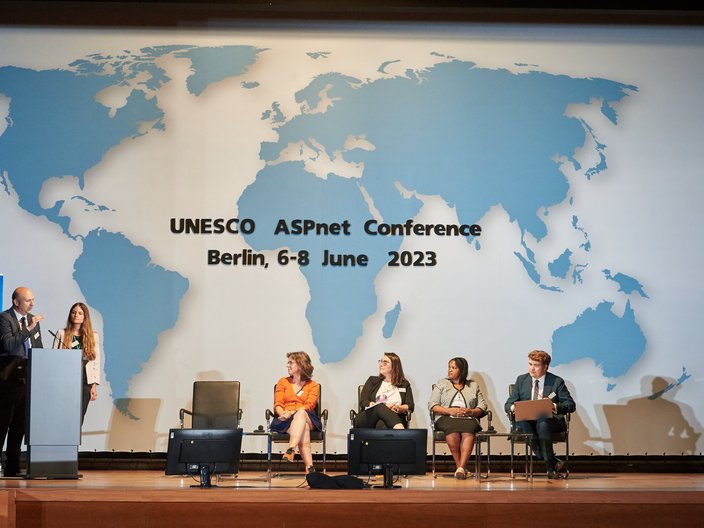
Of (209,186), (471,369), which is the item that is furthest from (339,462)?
(209,186)

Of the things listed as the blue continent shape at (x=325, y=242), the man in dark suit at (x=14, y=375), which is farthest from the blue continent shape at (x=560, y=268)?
the man in dark suit at (x=14, y=375)

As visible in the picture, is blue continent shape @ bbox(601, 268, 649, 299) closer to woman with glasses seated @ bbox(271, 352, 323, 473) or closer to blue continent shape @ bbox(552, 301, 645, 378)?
blue continent shape @ bbox(552, 301, 645, 378)

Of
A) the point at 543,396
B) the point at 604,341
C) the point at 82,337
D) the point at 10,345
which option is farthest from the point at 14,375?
the point at 604,341

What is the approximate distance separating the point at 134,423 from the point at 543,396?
3.43m

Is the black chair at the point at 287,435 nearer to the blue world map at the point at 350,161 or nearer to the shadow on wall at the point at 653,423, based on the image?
the blue world map at the point at 350,161

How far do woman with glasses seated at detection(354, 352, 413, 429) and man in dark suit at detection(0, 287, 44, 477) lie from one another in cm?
255

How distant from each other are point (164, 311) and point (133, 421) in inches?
38.0

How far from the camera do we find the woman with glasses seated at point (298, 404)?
25.9 feet

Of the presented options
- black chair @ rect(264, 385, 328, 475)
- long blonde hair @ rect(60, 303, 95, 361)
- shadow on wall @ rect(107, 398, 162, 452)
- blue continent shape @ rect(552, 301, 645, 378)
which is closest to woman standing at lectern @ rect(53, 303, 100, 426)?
long blonde hair @ rect(60, 303, 95, 361)

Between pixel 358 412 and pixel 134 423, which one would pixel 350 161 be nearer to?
pixel 358 412

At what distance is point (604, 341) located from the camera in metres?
8.84

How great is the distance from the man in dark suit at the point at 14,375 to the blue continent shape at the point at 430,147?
2.08m

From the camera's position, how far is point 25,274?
8.87 meters

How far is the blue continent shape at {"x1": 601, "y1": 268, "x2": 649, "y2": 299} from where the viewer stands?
8.90m
